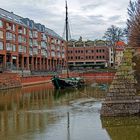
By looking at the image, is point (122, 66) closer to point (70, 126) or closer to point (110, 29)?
point (70, 126)

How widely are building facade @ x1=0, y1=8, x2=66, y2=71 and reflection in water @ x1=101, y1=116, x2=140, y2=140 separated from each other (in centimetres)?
5907

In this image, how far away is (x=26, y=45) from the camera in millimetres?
106625

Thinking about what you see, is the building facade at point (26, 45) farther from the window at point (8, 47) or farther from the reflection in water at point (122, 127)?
the reflection in water at point (122, 127)

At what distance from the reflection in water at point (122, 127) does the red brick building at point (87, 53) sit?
437 ft

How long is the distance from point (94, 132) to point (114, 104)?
4931 millimetres

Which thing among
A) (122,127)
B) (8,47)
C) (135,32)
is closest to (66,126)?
(122,127)

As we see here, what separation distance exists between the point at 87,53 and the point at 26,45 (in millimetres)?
59921

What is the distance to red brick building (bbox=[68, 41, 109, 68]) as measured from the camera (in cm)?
16075

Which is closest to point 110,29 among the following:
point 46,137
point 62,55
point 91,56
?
point 62,55

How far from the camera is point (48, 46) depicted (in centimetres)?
12825

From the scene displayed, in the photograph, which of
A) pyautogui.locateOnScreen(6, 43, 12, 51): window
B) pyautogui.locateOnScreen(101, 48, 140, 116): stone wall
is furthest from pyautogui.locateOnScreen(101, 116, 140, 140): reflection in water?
pyautogui.locateOnScreen(6, 43, 12, 51): window

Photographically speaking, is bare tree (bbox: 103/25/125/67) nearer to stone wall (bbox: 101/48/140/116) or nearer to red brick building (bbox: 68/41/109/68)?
red brick building (bbox: 68/41/109/68)

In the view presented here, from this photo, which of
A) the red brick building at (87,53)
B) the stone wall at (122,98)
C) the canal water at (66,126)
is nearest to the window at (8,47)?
the canal water at (66,126)

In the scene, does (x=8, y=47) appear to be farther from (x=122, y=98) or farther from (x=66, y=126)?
(x=66, y=126)
